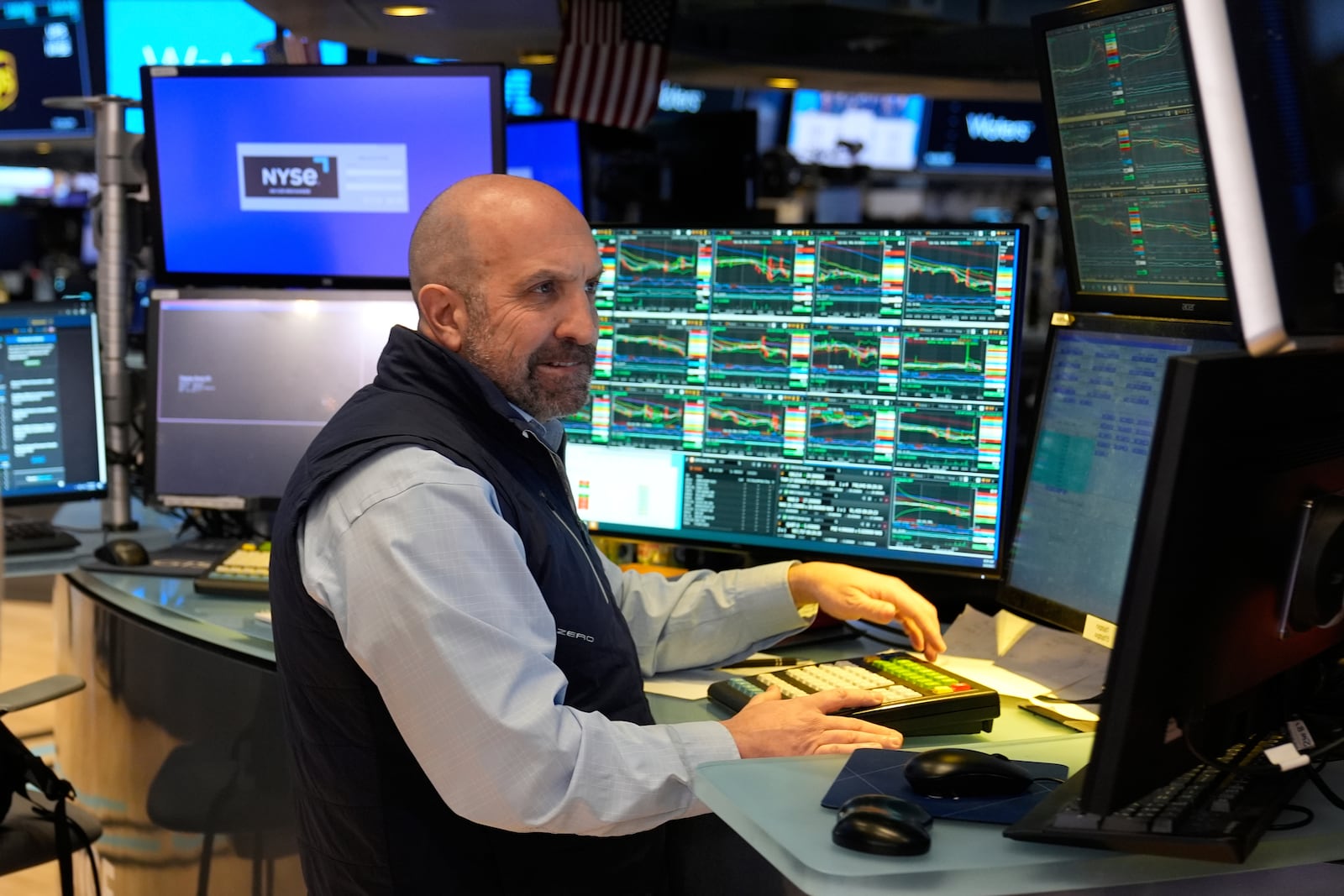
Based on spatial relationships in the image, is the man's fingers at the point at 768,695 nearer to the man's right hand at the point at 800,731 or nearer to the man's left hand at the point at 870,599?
the man's right hand at the point at 800,731

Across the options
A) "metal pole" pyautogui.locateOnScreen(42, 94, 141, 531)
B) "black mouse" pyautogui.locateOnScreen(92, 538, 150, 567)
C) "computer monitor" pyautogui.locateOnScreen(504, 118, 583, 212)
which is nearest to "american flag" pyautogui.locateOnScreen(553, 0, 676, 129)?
"computer monitor" pyautogui.locateOnScreen(504, 118, 583, 212)

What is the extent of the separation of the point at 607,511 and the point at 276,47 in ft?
5.65

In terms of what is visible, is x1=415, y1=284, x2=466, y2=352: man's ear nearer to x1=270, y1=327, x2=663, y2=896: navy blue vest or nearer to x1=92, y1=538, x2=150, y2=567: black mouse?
x1=270, y1=327, x2=663, y2=896: navy blue vest

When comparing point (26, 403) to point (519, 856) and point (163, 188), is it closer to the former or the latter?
point (163, 188)

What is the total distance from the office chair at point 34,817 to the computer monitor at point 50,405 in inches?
26.2

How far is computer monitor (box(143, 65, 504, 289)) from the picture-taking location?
2.44 meters

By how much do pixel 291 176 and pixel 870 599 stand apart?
4.72 ft

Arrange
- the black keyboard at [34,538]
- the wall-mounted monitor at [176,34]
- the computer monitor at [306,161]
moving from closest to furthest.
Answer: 1. the computer monitor at [306,161]
2. the black keyboard at [34,538]
3. the wall-mounted monitor at [176,34]

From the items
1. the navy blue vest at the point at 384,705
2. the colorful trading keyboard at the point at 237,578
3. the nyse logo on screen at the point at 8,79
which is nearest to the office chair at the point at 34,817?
the colorful trading keyboard at the point at 237,578

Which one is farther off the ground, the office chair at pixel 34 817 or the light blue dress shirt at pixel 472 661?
the light blue dress shirt at pixel 472 661

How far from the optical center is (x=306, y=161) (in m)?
2.50

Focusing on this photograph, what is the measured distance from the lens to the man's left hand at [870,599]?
5.70ft

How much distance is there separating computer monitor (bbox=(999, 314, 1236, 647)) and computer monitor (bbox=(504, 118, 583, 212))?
2.35m

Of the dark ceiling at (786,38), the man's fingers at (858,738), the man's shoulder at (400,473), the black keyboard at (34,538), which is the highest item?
the dark ceiling at (786,38)
